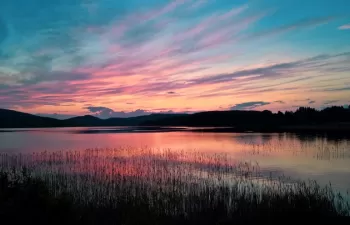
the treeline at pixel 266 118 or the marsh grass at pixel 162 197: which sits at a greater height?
the treeline at pixel 266 118

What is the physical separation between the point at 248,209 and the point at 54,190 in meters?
8.77

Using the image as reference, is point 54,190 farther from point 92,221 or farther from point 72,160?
point 72,160

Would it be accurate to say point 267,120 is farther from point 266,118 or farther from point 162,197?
point 162,197

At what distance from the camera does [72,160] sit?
88.1ft

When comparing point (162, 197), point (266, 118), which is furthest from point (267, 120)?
point (162, 197)

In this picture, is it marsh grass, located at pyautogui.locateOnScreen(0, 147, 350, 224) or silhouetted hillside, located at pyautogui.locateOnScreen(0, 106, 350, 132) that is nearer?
marsh grass, located at pyautogui.locateOnScreen(0, 147, 350, 224)

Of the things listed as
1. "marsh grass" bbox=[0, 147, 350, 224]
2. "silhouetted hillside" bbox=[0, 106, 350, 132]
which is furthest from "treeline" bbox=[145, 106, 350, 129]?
"marsh grass" bbox=[0, 147, 350, 224]

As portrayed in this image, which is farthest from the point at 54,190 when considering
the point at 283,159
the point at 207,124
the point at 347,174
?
the point at 207,124

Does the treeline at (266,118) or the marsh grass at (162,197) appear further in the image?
the treeline at (266,118)

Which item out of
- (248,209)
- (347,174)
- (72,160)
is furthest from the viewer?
(72,160)

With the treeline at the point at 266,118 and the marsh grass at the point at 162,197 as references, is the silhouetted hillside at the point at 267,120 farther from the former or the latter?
the marsh grass at the point at 162,197

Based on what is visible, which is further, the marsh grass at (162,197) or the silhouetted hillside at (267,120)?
the silhouetted hillside at (267,120)

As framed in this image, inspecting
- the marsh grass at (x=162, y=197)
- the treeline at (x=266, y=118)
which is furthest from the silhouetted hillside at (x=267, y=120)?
the marsh grass at (x=162, y=197)

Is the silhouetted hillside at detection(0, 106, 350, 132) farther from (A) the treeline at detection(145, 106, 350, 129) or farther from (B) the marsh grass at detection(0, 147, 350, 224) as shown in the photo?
(B) the marsh grass at detection(0, 147, 350, 224)
